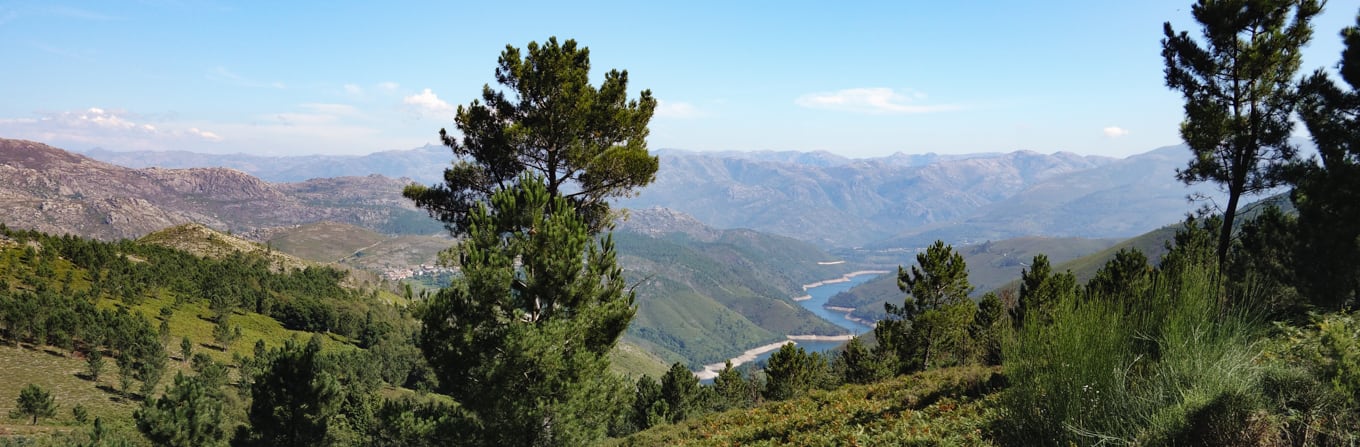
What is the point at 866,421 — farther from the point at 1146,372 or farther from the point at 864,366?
the point at 864,366

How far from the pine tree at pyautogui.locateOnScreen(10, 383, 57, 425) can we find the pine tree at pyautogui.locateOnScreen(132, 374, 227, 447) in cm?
2700

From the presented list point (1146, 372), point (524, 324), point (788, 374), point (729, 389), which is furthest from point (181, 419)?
point (1146, 372)

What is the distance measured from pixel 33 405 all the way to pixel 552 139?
6530 cm

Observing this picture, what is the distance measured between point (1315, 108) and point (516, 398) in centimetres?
2748

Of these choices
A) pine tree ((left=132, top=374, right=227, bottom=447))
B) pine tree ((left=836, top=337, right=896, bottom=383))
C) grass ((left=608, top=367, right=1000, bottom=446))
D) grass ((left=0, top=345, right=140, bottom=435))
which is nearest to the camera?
grass ((left=608, top=367, right=1000, bottom=446))

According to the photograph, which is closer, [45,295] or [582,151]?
[582,151]

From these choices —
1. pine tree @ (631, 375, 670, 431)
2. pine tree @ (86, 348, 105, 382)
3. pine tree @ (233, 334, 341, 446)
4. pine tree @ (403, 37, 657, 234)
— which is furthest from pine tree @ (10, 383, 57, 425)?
pine tree @ (403, 37, 657, 234)

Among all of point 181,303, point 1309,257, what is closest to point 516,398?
point 1309,257

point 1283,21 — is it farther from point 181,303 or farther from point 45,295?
point 181,303

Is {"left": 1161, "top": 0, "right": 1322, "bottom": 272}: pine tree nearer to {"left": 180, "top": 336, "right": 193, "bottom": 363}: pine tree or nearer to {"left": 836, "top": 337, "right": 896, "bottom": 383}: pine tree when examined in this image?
{"left": 836, "top": 337, "right": 896, "bottom": 383}: pine tree

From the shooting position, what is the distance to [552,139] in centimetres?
1872

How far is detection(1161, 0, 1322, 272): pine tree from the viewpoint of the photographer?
1816 centimetres

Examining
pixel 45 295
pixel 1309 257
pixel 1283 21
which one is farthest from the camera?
pixel 45 295

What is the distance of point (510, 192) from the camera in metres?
16.5
